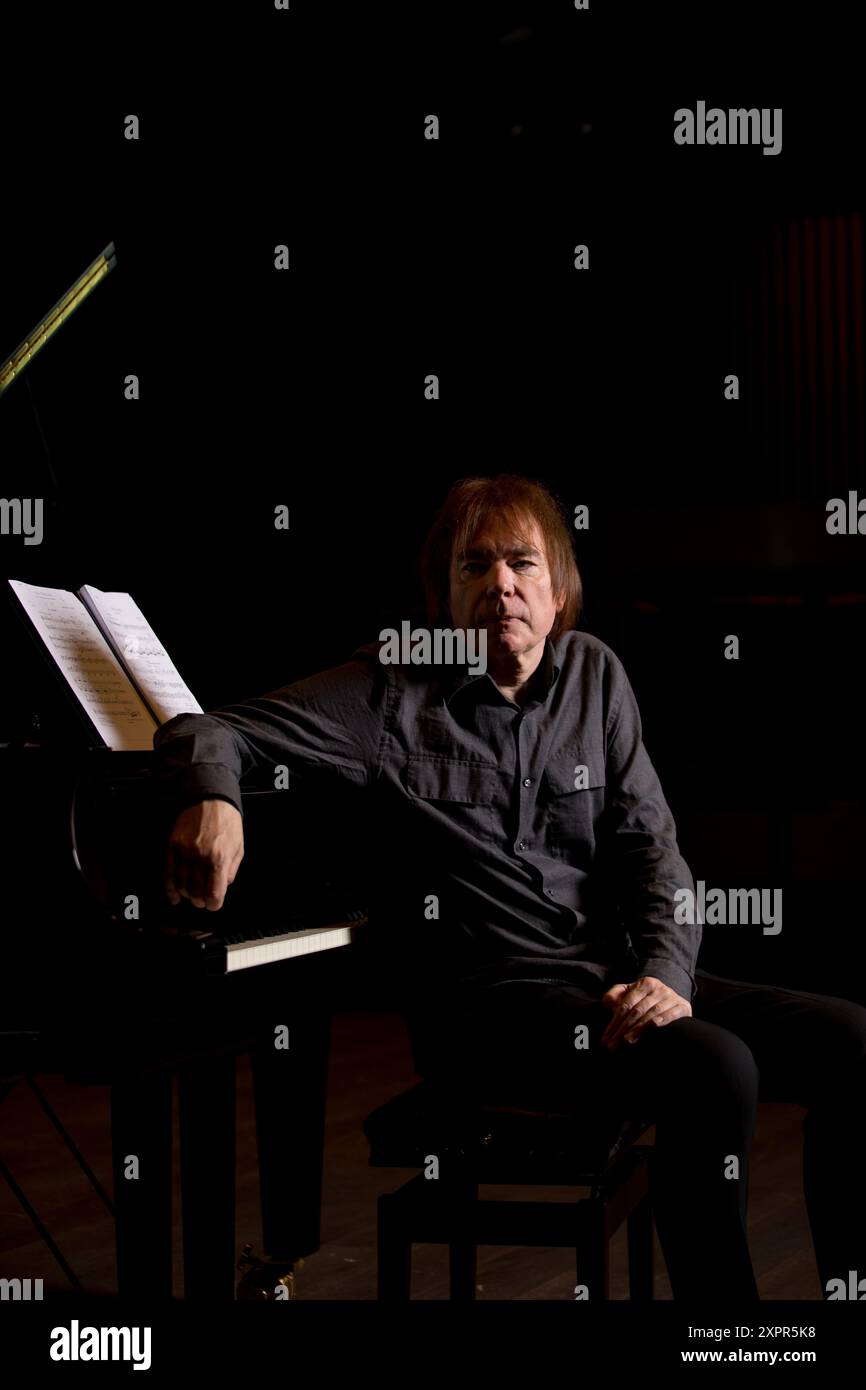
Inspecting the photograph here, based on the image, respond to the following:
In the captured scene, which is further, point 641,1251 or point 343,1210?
point 343,1210

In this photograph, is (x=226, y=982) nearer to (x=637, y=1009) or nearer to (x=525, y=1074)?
(x=525, y=1074)

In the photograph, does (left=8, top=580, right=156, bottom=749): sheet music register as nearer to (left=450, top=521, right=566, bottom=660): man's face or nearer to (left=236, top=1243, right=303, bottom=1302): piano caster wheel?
(left=450, top=521, right=566, bottom=660): man's face

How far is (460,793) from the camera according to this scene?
2.14m

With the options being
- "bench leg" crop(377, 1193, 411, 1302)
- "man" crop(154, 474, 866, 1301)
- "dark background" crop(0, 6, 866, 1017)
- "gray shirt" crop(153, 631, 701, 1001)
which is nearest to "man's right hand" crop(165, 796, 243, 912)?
"man" crop(154, 474, 866, 1301)

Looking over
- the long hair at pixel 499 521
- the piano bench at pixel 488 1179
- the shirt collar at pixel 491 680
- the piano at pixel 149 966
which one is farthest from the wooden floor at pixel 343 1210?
the long hair at pixel 499 521

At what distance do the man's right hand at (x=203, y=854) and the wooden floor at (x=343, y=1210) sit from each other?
120cm

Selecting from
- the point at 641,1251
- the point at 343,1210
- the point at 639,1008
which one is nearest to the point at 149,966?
the point at 639,1008

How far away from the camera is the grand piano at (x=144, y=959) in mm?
1853

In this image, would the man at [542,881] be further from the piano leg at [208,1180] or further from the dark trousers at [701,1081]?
the piano leg at [208,1180]

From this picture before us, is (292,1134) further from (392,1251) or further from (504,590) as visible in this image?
(504,590)

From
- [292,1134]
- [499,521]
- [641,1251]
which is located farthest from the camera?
[292,1134]

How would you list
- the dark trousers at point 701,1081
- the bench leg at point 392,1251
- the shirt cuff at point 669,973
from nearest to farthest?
the dark trousers at point 701,1081, the bench leg at point 392,1251, the shirt cuff at point 669,973

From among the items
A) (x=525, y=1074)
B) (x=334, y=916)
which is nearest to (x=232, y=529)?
(x=334, y=916)

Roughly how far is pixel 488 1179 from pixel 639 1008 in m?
0.30
